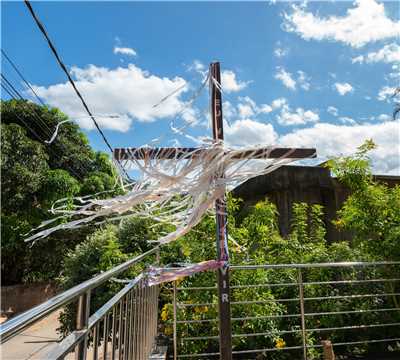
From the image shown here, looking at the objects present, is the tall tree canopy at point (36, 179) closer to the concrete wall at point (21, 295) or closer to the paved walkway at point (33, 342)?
the concrete wall at point (21, 295)

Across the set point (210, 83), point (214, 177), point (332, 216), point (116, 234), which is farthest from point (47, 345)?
point (332, 216)

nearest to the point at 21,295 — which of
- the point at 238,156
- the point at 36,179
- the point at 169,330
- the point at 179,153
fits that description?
the point at 36,179

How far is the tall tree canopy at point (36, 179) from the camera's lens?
25.0 ft

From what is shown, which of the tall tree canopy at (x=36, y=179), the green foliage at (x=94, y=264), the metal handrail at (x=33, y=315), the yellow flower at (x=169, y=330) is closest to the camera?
the metal handrail at (x=33, y=315)

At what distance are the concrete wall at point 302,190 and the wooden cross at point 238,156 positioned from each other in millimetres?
4686

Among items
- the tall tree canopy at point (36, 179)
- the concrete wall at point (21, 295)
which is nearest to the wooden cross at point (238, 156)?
the tall tree canopy at point (36, 179)

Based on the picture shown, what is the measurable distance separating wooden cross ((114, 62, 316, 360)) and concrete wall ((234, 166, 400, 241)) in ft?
15.4

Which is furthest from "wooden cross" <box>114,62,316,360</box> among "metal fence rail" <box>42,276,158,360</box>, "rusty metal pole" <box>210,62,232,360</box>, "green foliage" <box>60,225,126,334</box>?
"green foliage" <box>60,225,126,334</box>

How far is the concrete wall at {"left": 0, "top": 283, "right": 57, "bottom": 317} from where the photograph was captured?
28.3ft

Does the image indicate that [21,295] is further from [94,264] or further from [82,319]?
[82,319]

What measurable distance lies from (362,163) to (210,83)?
2118 millimetres

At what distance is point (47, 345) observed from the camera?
72 centimetres

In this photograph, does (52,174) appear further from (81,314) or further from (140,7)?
(81,314)

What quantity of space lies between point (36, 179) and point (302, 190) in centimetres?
598
